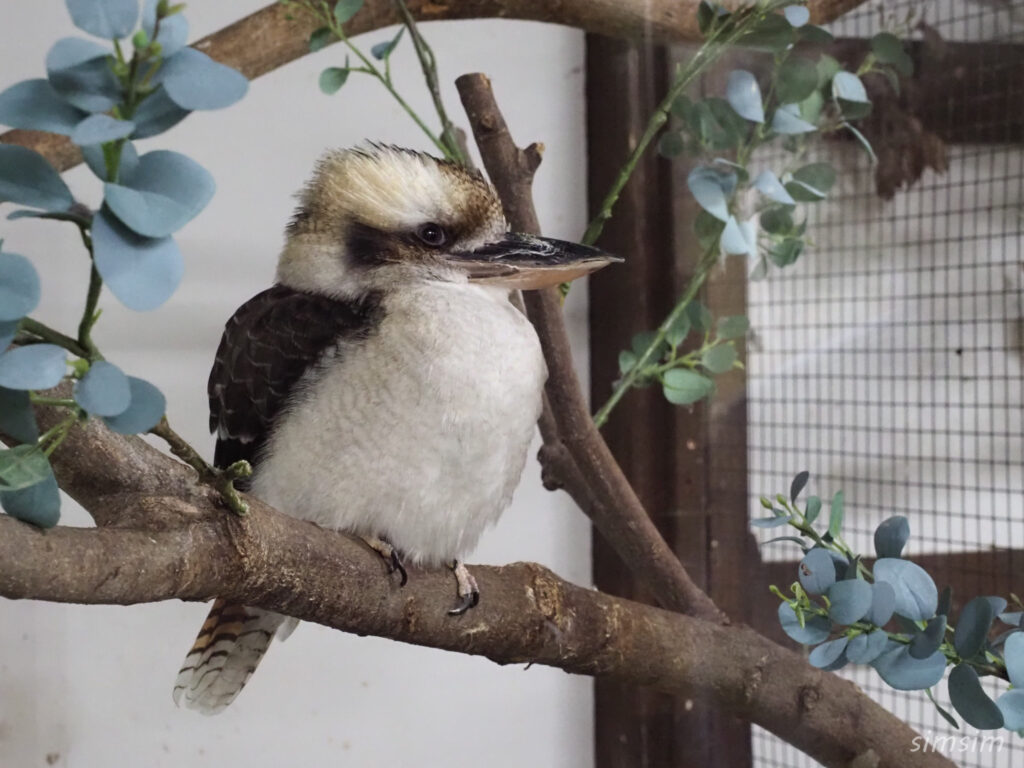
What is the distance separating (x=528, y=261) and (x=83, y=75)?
0.37m

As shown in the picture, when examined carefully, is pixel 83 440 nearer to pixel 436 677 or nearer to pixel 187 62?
pixel 187 62

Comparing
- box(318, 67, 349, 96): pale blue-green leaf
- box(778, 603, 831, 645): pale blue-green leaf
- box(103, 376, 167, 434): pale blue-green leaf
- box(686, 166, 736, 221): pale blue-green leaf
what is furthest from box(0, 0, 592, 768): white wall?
box(778, 603, 831, 645): pale blue-green leaf

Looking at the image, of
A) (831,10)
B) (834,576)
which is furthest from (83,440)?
(831,10)

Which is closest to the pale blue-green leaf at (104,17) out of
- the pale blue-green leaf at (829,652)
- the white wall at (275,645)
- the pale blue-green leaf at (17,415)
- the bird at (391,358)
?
the pale blue-green leaf at (17,415)

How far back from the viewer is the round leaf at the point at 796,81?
0.79 m

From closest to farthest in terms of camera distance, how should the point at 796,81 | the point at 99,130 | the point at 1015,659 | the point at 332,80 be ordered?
the point at 99,130
the point at 1015,659
the point at 332,80
the point at 796,81

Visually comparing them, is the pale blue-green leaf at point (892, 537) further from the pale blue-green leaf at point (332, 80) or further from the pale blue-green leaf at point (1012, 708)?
the pale blue-green leaf at point (332, 80)

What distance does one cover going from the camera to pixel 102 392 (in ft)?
0.86

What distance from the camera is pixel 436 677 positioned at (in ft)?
2.52

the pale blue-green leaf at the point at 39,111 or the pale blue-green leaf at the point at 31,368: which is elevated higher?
the pale blue-green leaf at the point at 39,111

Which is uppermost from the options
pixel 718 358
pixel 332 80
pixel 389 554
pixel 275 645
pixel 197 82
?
pixel 332 80

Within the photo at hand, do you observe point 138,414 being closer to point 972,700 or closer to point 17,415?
point 17,415

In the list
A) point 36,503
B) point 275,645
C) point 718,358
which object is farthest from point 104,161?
point 718,358

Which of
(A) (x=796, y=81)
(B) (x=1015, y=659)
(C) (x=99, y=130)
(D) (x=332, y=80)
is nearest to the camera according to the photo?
(C) (x=99, y=130)
